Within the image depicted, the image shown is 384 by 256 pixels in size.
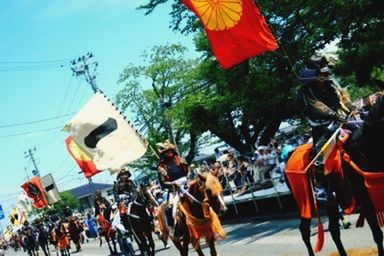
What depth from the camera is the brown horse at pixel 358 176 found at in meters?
6.76

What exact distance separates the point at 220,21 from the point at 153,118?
49.9 meters

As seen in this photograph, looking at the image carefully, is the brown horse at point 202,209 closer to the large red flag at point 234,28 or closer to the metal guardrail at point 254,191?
the large red flag at point 234,28

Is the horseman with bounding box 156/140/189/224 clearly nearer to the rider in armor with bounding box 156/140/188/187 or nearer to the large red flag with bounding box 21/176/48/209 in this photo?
the rider in armor with bounding box 156/140/188/187

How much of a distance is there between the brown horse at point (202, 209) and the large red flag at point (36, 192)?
26396 millimetres

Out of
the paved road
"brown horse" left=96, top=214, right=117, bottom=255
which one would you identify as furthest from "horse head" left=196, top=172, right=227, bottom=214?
"brown horse" left=96, top=214, right=117, bottom=255

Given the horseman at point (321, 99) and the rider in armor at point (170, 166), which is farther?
the rider in armor at point (170, 166)

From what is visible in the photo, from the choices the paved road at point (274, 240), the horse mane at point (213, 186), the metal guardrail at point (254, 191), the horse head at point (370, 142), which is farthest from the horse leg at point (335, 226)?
the metal guardrail at point (254, 191)

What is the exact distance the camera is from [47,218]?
33281mm

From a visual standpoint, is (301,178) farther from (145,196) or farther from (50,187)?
(50,187)

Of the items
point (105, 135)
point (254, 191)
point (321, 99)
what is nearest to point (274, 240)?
point (105, 135)

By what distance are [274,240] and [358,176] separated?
5907mm

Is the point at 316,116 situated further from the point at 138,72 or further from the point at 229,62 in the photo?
the point at 138,72

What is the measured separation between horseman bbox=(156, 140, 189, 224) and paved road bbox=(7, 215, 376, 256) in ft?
7.89

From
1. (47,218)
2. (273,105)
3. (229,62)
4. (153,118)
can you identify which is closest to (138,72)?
(153,118)
